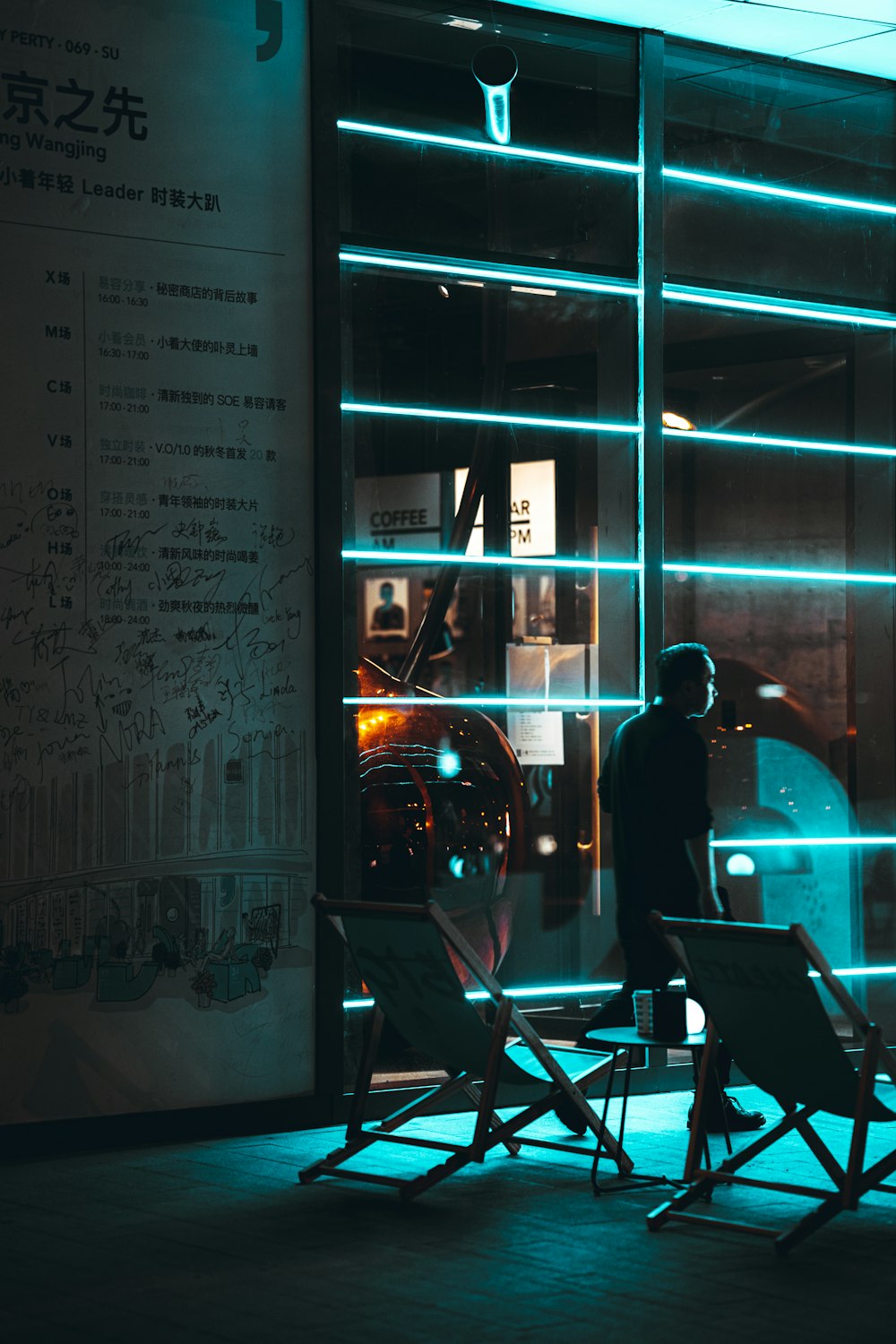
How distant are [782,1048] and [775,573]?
12.6 feet

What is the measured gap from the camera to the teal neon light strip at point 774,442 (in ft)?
29.2

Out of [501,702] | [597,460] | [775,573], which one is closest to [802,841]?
[775,573]

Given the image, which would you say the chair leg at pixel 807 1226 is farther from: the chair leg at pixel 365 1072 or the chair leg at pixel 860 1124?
the chair leg at pixel 365 1072

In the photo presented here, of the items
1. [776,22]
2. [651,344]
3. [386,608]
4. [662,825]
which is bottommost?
[662,825]

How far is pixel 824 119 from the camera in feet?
30.9

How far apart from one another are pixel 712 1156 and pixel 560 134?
4.61 metres

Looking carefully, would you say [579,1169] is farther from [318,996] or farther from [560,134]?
[560,134]

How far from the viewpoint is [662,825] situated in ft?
23.2

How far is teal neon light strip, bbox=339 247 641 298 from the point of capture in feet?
26.2

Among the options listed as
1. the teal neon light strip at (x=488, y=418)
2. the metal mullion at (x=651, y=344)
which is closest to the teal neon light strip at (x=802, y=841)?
the metal mullion at (x=651, y=344)

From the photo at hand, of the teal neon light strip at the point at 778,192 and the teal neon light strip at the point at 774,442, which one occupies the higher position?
the teal neon light strip at the point at 778,192

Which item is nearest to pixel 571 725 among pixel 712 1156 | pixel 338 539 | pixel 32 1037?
pixel 338 539

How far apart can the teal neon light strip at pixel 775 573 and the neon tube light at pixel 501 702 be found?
72 centimetres

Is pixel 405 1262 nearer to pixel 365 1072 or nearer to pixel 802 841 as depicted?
pixel 365 1072
